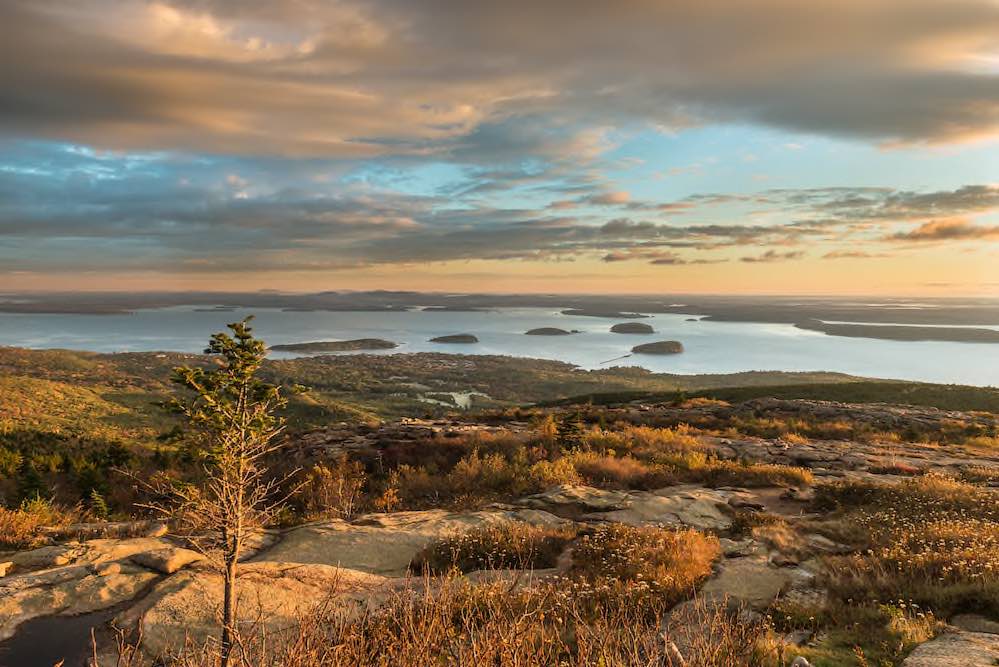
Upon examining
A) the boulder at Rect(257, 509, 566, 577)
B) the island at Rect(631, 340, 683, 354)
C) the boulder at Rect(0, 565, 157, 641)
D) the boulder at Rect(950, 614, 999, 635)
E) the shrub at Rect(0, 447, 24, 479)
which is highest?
the boulder at Rect(950, 614, 999, 635)

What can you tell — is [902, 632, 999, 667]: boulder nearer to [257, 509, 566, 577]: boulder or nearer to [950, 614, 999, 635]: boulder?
[950, 614, 999, 635]: boulder

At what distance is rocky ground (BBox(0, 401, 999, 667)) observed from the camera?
512cm

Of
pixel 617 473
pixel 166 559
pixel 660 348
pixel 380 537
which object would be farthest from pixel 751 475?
pixel 660 348

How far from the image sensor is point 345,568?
22.9 feet

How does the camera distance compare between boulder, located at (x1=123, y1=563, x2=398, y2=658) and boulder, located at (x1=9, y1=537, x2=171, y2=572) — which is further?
boulder, located at (x1=9, y1=537, x2=171, y2=572)

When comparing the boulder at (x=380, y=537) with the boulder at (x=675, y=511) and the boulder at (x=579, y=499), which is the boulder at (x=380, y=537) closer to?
the boulder at (x=579, y=499)

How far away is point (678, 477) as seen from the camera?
13.4 m

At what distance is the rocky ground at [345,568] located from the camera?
5.12 metres

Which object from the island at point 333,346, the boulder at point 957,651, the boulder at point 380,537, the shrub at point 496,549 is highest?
the boulder at point 957,651

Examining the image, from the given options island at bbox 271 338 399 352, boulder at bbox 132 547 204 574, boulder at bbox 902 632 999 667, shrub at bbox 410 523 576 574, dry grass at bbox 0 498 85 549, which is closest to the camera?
boulder at bbox 902 632 999 667

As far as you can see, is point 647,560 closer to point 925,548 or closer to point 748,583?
point 748,583

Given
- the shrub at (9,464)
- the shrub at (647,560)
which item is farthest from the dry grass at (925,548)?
the shrub at (9,464)

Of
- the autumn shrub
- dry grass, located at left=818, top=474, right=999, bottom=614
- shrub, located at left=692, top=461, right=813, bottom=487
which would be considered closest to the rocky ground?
dry grass, located at left=818, top=474, right=999, bottom=614

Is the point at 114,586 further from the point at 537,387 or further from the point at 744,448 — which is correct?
the point at 537,387
